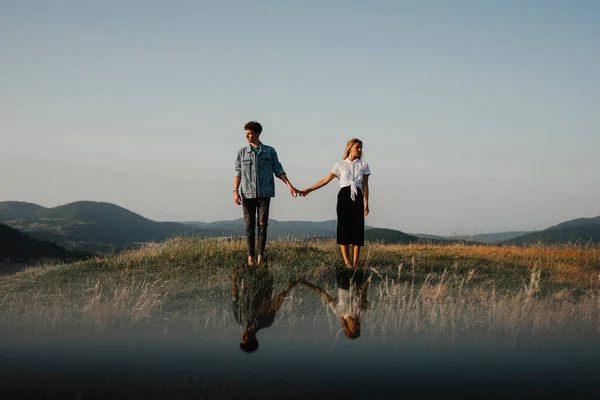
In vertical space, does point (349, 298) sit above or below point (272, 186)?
below

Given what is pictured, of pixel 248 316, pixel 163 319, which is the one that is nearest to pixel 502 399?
pixel 248 316

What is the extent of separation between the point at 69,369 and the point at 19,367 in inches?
17.4

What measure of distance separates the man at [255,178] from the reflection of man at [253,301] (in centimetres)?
97

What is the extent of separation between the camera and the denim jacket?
32.9 feet

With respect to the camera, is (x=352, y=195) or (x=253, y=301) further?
(x=352, y=195)

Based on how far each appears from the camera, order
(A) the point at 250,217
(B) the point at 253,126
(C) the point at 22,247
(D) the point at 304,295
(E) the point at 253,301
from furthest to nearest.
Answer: (C) the point at 22,247 → (A) the point at 250,217 → (B) the point at 253,126 → (D) the point at 304,295 → (E) the point at 253,301

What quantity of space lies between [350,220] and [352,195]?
19.4 inches

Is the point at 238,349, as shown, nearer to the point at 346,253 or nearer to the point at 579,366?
the point at 579,366

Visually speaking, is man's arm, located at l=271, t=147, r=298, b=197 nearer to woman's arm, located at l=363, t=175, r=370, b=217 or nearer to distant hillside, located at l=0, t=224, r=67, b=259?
woman's arm, located at l=363, t=175, r=370, b=217

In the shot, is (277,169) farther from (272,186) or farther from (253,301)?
(253,301)

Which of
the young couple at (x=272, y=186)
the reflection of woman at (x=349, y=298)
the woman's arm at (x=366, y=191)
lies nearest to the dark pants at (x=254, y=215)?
the young couple at (x=272, y=186)

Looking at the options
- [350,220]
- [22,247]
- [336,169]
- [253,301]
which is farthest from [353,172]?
[22,247]

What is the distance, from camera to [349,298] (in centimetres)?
705

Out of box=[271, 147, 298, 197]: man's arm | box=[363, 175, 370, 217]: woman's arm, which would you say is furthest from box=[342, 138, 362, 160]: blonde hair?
box=[271, 147, 298, 197]: man's arm
